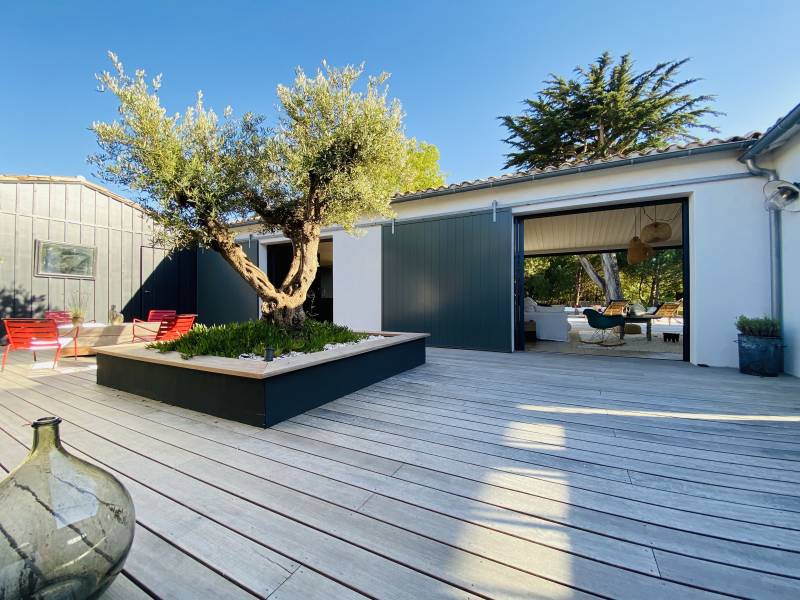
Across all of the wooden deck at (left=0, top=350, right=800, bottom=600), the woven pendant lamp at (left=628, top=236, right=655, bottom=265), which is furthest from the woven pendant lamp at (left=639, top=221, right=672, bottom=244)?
the wooden deck at (left=0, top=350, right=800, bottom=600)

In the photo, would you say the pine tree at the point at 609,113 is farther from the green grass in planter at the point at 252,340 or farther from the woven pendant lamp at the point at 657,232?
the green grass in planter at the point at 252,340

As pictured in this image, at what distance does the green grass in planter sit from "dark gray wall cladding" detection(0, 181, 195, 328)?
4572mm

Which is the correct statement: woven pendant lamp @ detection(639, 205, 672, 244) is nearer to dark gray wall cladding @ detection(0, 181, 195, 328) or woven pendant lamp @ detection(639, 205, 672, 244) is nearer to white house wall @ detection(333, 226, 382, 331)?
white house wall @ detection(333, 226, 382, 331)

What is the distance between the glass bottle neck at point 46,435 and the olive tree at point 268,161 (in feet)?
8.32

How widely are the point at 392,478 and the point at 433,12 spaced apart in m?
8.45

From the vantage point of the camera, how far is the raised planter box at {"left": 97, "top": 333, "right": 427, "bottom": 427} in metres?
2.50

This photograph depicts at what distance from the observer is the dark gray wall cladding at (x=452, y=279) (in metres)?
5.84

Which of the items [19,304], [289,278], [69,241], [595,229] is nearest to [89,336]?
[19,304]

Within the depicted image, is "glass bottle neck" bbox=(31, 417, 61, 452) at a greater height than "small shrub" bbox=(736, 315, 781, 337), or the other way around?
"small shrub" bbox=(736, 315, 781, 337)

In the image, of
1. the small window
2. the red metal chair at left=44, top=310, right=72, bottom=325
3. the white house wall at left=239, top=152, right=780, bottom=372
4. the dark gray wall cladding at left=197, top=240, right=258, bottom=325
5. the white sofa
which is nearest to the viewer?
the white house wall at left=239, top=152, right=780, bottom=372

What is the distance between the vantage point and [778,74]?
19.9 feet

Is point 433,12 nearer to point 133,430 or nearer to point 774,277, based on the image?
point 774,277

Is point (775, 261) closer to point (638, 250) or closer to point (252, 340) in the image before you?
point (638, 250)

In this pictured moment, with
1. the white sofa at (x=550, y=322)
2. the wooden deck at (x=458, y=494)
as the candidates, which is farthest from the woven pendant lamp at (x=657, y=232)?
the wooden deck at (x=458, y=494)
